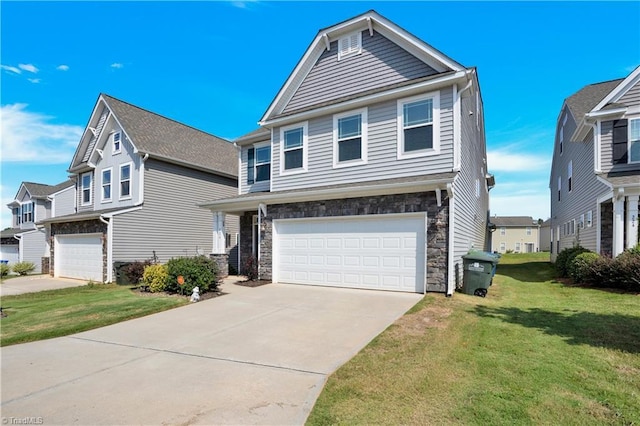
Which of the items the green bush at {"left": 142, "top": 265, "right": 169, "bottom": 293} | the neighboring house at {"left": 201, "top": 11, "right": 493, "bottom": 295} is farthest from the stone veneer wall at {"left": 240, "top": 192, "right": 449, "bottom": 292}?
the green bush at {"left": 142, "top": 265, "right": 169, "bottom": 293}

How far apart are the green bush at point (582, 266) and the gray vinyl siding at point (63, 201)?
31.4m

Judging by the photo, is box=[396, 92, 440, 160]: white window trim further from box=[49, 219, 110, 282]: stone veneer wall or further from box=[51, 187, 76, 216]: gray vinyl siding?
box=[51, 187, 76, 216]: gray vinyl siding

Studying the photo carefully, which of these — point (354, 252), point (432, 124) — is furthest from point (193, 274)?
point (432, 124)

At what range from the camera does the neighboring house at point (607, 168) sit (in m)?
11.0

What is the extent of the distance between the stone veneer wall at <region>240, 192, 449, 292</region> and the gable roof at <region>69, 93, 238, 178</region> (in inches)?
333

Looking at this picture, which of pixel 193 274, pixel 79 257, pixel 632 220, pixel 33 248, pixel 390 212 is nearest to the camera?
pixel 390 212

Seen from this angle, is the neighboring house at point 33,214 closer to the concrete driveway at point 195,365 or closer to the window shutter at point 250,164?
the window shutter at point 250,164

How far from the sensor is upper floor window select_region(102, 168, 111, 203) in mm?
18734

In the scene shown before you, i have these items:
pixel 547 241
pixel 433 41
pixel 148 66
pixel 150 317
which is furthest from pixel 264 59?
pixel 547 241

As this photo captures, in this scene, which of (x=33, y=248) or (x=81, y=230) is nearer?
(x=81, y=230)

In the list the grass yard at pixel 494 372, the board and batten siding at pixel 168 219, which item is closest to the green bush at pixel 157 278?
the board and batten siding at pixel 168 219

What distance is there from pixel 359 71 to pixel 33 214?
31.3m

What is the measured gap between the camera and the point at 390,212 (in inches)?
393

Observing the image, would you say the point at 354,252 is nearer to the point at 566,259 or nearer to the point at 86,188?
the point at 566,259
